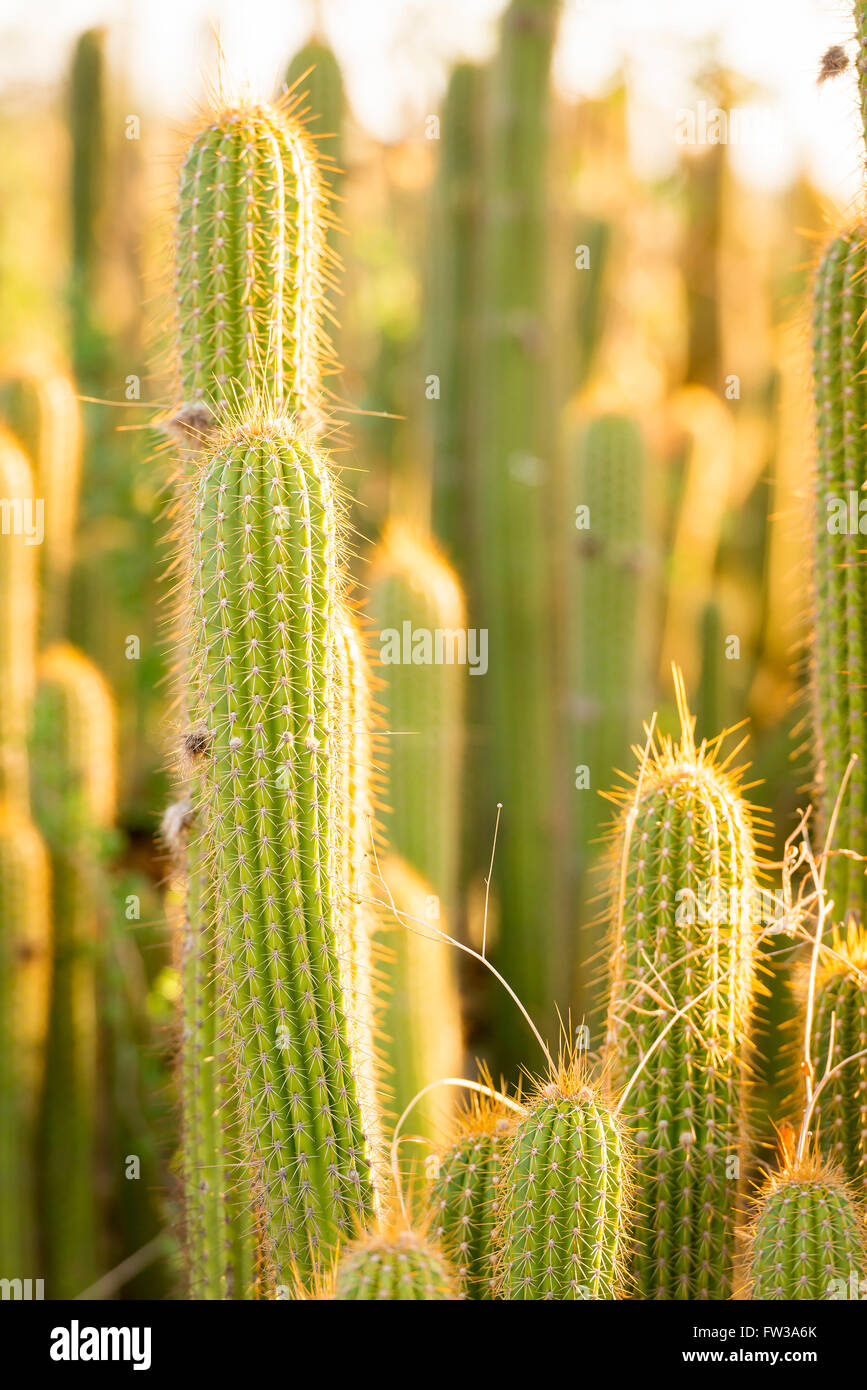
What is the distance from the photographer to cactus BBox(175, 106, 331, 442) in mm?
2469

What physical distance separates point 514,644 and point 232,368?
2.85 meters

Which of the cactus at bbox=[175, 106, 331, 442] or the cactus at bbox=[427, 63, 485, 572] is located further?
the cactus at bbox=[427, 63, 485, 572]

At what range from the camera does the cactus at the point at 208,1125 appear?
2.53 m

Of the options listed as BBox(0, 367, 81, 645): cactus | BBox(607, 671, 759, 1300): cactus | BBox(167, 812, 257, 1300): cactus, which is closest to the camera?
BBox(607, 671, 759, 1300): cactus

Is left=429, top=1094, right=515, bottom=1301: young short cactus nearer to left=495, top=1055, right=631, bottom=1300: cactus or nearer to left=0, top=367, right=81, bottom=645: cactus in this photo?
left=495, top=1055, right=631, bottom=1300: cactus

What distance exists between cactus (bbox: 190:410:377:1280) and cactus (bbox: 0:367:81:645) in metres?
2.45

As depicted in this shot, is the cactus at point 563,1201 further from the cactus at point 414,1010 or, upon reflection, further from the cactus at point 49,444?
the cactus at point 49,444

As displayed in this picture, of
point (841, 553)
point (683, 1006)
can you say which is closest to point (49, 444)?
point (841, 553)

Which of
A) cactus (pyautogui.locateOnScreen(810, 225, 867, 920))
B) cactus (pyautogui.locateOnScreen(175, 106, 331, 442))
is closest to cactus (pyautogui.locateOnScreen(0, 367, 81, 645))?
cactus (pyautogui.locateOnScreen(175, 106, 331, 442))

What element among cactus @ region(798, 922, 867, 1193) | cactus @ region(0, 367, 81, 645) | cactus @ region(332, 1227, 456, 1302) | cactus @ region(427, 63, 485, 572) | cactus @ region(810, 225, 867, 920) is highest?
cactus @ region(427, 63, 485, 572)

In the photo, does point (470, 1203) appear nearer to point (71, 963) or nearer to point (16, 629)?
point (71, 963)

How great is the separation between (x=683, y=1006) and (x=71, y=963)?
2.39m

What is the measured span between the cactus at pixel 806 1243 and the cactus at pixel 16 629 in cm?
290
